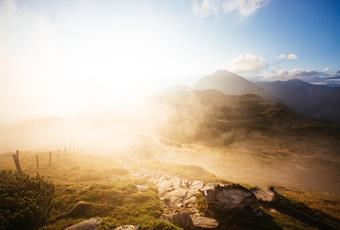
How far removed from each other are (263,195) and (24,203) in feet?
82.1

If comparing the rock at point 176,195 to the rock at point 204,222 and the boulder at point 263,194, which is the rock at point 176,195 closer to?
the rock at point 204,222

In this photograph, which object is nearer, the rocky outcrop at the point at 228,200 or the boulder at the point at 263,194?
the rocky outcrop at the point at 228,200

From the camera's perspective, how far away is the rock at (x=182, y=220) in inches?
772

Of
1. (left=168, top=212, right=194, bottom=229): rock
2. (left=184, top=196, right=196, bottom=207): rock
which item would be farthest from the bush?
(left=184, top=196, right=196, bottom=207): rock

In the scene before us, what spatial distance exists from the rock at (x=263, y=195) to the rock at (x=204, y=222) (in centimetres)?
958

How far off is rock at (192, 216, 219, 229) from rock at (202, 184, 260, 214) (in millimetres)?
1392

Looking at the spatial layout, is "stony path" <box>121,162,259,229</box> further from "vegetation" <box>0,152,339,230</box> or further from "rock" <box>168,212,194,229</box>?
"vegetation" <box>0,152,339,230</box>

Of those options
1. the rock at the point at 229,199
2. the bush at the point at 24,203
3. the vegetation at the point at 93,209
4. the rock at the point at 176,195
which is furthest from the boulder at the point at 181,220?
the bush at the point at 24,203

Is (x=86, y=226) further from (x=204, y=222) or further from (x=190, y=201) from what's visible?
(x=190, y=201)

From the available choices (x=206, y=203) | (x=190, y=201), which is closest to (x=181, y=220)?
(x=206, y=203)

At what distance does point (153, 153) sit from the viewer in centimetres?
8075

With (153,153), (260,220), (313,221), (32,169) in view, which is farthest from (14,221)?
(153,153)

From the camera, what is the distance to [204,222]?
67.2ft

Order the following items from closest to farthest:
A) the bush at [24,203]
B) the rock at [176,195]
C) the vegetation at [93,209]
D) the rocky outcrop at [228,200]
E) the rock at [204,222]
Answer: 1. the bush at [24,203]
2. the vegetation at [93,209]
3. the rock at [204,222]
4. the rocky outcrop at [228,200]
5. the rock at [176,195]
